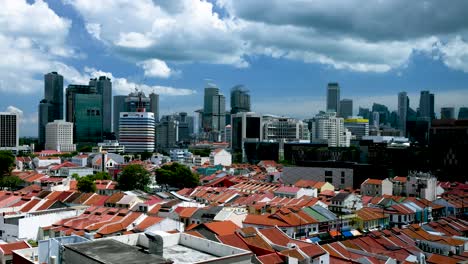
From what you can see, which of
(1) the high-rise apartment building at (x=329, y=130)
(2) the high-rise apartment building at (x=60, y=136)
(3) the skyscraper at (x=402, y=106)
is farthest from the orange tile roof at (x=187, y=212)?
(3) the skyscraper at (x=402, y=106)

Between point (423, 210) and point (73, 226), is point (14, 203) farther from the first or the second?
point (423, 210)

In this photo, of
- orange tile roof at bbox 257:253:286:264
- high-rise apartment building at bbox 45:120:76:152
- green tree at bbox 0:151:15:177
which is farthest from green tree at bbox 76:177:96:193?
high-rise apartment building at bbox 45:120:76:152

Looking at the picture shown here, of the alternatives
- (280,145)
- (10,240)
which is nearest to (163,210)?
(10,240)

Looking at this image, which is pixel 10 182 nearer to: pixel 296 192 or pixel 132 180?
pixel 132 180

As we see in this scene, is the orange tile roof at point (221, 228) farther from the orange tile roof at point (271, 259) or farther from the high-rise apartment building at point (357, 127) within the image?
the high-rise apartment building at point (357, 127)

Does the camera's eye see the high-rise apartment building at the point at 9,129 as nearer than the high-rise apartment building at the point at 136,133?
No
